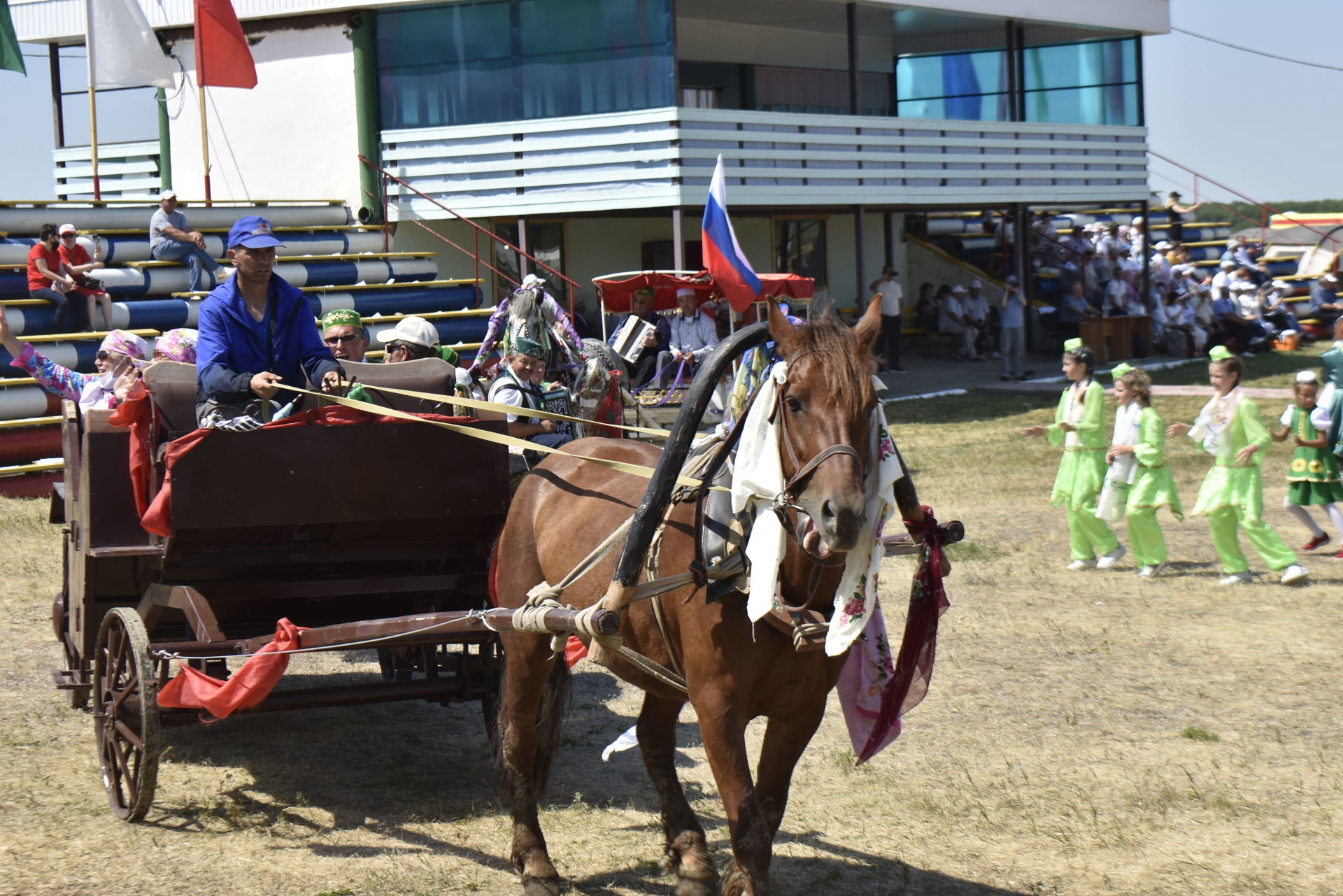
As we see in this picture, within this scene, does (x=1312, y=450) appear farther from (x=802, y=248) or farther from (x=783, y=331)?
(x=802, y=248)

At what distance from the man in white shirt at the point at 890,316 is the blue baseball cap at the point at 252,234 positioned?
60.4 feet

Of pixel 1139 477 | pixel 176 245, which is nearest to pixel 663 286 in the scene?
pixel 176 245

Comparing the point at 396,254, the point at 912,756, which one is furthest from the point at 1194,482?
the point at 396,254

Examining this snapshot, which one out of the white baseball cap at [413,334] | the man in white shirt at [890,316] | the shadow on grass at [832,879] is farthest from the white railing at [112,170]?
the shadow on grass at [832,879]

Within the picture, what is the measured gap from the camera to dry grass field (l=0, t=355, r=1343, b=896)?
5129 millimetres

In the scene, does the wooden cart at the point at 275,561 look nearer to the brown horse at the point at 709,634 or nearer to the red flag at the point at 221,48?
the brown horse at the point at 709,634

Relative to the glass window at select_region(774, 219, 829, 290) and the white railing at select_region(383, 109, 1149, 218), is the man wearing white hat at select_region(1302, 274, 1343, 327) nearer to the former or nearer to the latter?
the white railing at select_region(383, 109, 1149, 218)

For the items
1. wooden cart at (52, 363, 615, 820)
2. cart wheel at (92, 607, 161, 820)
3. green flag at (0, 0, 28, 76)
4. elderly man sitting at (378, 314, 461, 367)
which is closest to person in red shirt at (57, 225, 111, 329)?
green flag at (0, 0, 28, 76)

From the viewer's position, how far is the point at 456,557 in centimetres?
613

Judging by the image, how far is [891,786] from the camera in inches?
239

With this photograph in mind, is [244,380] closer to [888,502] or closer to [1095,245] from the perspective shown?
[888,502]

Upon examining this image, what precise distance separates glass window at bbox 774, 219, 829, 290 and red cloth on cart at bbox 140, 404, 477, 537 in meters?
21.3

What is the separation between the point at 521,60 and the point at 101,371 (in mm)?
13830

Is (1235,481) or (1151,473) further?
(1151,473)
